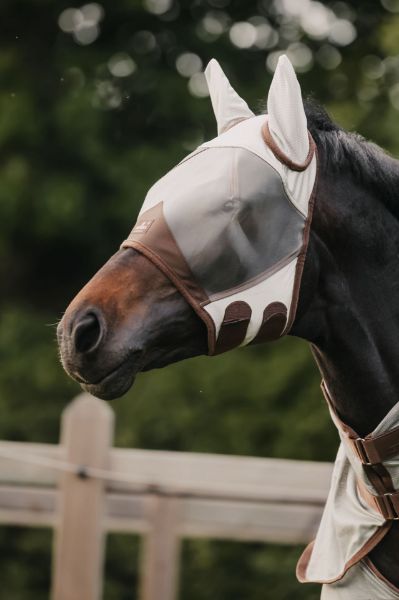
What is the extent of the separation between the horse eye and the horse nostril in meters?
0.37

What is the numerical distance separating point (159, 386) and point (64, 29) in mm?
3949

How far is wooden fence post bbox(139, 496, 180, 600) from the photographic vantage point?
4.82 m

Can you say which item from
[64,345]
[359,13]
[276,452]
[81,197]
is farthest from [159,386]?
[64,345]

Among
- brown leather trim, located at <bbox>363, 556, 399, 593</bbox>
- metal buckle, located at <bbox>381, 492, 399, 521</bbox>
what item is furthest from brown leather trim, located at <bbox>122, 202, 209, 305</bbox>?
brown leather trim, located at <bbox>363, 556, 399, 593</bbox>

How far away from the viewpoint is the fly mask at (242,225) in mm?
2330

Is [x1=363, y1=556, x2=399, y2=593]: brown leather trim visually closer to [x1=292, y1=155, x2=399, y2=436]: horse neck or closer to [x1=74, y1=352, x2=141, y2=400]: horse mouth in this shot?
[x1=292, y1=155, x2=399, y2=436]: horse neck

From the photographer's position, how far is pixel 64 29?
10367mm

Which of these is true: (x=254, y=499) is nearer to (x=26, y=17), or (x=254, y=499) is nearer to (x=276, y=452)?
(x=276, y=452)

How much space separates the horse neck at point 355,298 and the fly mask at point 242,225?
70mm

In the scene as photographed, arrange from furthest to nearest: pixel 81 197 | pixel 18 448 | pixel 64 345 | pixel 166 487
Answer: pixel 81 197
pixel 18 448
pixel 166 487
pixel 64 345

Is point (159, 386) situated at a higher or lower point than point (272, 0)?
lower

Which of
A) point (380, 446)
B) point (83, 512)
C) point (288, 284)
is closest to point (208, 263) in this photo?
point (288, 284)

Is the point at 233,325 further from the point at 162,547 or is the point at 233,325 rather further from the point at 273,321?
the point at 162,547

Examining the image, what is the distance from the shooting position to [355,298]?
250 centimetres
